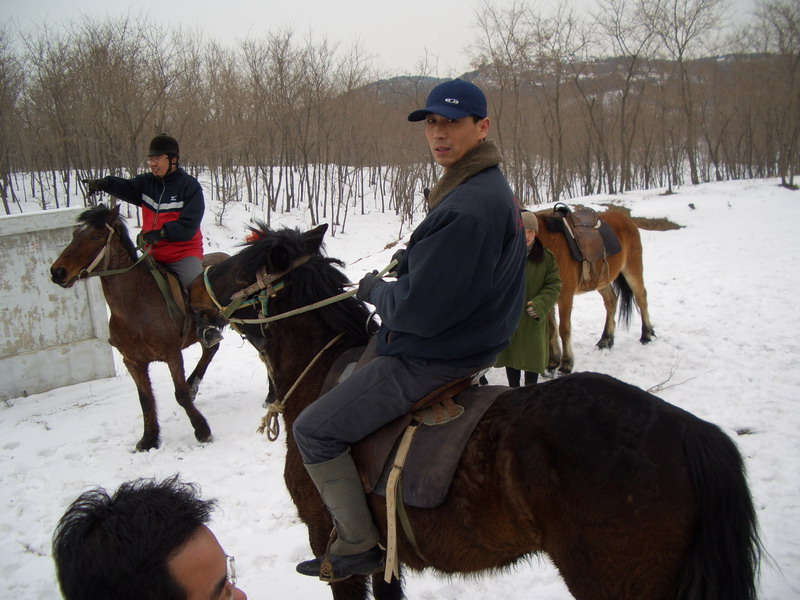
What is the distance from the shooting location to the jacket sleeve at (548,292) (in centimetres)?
466

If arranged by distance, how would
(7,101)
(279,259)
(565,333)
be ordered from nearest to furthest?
(279,259) < (565,333) < (7,101)

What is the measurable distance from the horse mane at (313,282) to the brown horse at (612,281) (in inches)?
172

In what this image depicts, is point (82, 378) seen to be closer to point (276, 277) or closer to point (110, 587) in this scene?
point (276, 277)

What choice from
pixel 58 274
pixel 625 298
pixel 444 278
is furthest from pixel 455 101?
pixel 625 298

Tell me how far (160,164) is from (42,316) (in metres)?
3.08

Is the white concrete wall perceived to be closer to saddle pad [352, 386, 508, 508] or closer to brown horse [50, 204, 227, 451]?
brown horse [50, 204, 227, 451]

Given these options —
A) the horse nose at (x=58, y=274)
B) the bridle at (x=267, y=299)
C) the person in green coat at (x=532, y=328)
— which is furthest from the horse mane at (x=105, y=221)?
the person in green coat at (x=532, y=328)

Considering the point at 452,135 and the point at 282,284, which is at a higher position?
the point at 452,135

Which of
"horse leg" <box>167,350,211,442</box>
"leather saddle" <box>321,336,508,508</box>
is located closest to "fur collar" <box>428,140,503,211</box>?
"leather saddle" <box>321,336,508,508</box>

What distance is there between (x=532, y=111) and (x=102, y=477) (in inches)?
1479

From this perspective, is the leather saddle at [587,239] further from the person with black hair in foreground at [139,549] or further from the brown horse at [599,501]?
the person with black hair in foreground at [139,549]

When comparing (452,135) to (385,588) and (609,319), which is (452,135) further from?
(609,319)

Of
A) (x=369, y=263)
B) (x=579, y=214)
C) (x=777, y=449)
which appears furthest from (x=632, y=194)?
(x=777, y=449)

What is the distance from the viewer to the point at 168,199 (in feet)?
17.3
